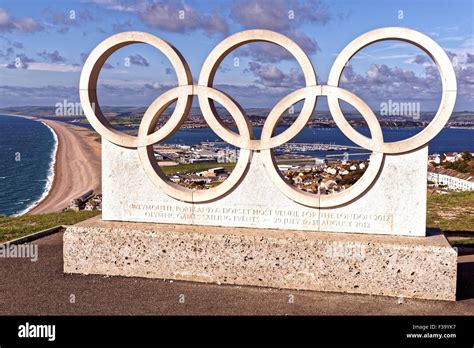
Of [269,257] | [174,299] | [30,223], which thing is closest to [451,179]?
[269,257]

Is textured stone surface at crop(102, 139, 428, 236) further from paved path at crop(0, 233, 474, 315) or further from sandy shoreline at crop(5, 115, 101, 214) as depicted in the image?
sandy shoreline at crop(5, 115, 101, 214)

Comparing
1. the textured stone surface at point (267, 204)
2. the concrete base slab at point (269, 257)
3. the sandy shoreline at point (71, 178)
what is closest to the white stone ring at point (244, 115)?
the textured stone surface at point (267, 204)

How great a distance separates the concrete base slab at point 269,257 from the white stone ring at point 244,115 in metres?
0.83

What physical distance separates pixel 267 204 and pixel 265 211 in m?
0.14

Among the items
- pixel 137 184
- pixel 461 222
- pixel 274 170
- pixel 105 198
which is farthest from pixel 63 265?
pixel 461 222

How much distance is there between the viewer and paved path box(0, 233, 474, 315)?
8.41 metres

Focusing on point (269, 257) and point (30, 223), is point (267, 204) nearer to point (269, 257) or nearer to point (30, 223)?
point (269, 257)

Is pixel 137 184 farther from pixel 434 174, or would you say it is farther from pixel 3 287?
pixel 434 174

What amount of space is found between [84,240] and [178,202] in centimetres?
202

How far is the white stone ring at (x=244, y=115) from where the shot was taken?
358 inches

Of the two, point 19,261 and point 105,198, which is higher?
point 105,198

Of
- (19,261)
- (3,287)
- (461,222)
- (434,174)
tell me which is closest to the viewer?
(3,287)

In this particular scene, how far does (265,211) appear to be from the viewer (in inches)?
390

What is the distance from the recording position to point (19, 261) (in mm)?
11242
